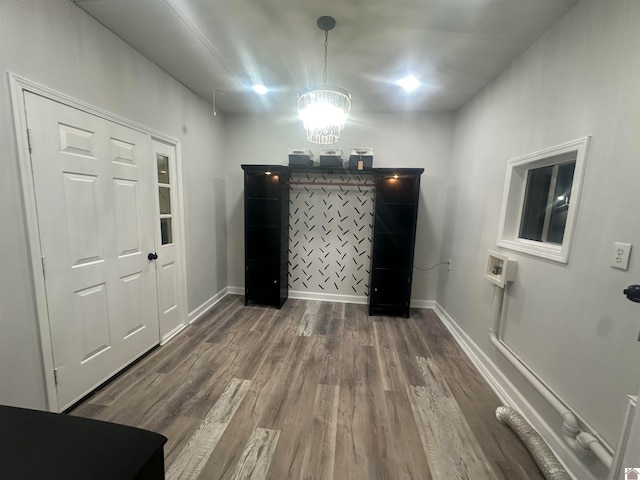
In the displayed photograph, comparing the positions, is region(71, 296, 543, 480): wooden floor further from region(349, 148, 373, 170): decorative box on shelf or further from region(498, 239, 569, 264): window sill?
region(349, 148, 373, 170): decorative box on shelf

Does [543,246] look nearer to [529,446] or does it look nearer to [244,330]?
[529,446]

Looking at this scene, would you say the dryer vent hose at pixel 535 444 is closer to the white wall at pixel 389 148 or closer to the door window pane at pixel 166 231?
the white wall at pixel 389 148

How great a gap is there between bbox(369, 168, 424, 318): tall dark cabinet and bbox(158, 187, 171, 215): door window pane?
2.36 metres

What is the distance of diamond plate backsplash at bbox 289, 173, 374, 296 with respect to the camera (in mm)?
3672

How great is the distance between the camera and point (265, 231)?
137 inches

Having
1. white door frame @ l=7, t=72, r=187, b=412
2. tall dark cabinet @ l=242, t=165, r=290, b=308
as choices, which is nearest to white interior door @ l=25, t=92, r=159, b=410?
white door frame @ l=7, t=72, r=187, b=412

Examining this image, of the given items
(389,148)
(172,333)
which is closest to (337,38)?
(389,148)

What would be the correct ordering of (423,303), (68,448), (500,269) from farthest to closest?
1. (423,303)
2. (500,269)
3. (68,448)

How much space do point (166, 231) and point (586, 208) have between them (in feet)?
10.9

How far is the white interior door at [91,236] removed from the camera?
1603 mm

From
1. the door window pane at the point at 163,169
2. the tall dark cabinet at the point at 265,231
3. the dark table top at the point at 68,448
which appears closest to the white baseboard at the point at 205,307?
the tall dark cabinet at the point at 265,231

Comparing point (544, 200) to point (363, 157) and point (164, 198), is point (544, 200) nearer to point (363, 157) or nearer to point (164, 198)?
point (363, 157)

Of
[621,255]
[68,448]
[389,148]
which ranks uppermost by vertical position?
[389,148]

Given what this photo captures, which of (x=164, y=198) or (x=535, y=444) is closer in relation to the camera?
(x=535, y=444)
